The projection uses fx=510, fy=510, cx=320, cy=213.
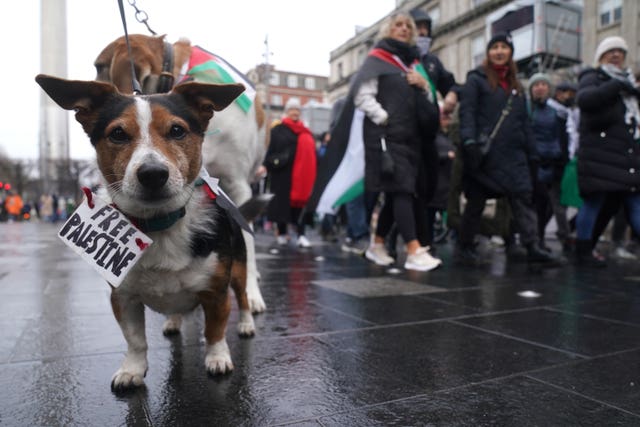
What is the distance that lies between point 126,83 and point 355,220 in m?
5.81

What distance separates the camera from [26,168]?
57.9 m

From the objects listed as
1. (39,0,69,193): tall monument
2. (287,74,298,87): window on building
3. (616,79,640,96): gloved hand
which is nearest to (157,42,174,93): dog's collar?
(616,79,640,96): gloved hand

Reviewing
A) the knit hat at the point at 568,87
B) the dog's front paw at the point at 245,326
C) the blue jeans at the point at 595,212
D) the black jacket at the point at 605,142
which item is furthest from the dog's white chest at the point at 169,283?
the knit hat at the point at 568,87

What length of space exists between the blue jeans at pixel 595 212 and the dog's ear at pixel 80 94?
512 cm

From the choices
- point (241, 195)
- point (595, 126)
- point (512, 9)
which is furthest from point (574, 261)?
point (512, 9)

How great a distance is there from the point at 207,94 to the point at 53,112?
80674 mm

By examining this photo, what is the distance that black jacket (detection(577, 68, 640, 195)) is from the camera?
5035 millimetres

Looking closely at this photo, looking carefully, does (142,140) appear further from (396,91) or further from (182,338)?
(396,91)

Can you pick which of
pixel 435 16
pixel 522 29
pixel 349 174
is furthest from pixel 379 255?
pixel 435 16

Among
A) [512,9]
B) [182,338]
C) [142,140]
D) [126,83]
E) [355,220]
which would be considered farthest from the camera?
[512,9]

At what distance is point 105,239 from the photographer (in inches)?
70.3

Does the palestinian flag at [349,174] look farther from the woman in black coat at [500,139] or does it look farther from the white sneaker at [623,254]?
the white sneaker at [623,254]

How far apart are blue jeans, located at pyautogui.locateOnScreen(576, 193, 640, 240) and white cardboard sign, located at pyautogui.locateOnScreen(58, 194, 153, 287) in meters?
5.03

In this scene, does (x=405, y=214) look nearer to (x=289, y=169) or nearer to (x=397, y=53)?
(x=397, y=53)
